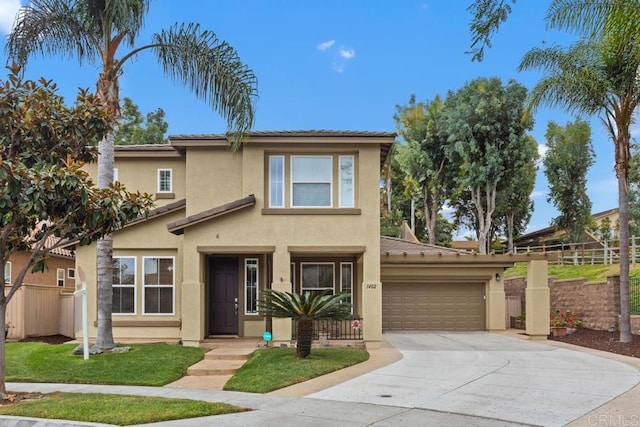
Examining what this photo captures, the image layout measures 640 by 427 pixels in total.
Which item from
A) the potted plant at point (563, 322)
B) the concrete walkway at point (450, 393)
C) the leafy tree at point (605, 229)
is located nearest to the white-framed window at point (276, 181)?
the concrete walkway at point (450, 393)

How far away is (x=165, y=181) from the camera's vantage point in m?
19.9

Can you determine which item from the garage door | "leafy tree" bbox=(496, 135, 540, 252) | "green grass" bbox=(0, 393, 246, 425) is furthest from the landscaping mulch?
"leafy tree" bbox=(496, 135, 540, 252)

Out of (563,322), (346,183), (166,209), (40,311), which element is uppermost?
(346,183)

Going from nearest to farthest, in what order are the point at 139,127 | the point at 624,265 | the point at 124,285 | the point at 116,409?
the point at 116,409
the point at 624,265
the point at 124,285
the point at 139,127

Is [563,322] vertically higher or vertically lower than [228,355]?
lower

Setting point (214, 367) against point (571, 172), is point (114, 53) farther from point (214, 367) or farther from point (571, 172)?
point (571, 172)

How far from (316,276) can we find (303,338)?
19.4 ft

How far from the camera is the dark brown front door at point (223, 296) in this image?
18.6 metres

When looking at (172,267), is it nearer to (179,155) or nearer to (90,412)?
(179,155)

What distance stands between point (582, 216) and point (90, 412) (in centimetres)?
4027

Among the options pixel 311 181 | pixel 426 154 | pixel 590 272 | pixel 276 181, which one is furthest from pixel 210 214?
pixel 426 154

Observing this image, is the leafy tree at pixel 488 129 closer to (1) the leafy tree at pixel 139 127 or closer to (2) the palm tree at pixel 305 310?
(1) the leafy tree at pixel 139 127

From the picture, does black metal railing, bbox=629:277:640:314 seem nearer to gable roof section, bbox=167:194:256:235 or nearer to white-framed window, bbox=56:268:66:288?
gable roof section, bbox=167:194:256:235

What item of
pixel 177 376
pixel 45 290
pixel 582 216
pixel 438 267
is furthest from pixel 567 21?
pixel 582 216
